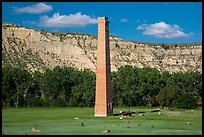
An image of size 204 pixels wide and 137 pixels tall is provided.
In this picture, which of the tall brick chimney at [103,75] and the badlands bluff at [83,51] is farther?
the badlands bluff at [83,51]

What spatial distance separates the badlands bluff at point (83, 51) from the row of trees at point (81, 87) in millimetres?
53609

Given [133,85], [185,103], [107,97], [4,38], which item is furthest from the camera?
[4,38]

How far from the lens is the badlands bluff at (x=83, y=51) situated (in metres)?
148

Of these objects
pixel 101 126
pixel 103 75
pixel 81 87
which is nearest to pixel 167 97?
pixel 81 87

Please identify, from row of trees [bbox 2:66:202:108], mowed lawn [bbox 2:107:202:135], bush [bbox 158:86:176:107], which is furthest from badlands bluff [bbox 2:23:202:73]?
mowed lawn [bbox 2:107:202:135]

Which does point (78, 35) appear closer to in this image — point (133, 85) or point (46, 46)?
point (46, 46)

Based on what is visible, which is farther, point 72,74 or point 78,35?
point 78,35

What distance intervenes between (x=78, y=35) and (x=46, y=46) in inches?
622

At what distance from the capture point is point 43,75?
293 feet

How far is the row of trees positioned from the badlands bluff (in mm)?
53609

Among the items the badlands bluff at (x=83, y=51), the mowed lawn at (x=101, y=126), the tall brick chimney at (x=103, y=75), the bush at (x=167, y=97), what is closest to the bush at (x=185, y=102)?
the bush at (x=167, y=97)

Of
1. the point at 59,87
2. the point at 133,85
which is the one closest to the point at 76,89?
the point at 59,87

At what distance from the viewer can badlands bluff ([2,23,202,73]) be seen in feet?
484

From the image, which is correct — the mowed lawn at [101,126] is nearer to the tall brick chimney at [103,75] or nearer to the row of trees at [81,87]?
the tall brick chimney at [103,75]
